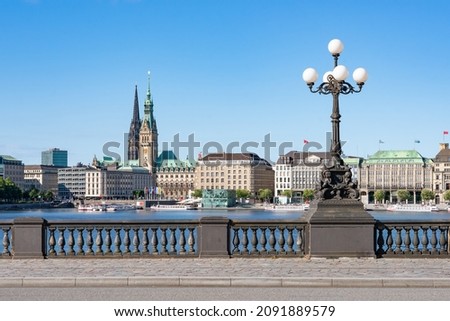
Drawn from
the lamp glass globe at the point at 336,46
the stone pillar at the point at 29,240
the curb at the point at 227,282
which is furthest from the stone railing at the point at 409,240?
the stone pillar at the point at 29,240

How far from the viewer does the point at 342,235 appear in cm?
2088

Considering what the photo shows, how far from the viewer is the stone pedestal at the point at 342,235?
68.4 feet

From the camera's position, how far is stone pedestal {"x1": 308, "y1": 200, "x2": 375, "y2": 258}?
20.9 m

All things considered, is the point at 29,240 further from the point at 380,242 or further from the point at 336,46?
the point at 336,46

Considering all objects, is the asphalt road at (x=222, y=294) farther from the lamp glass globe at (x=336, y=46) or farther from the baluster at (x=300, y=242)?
the lamp glass globe at (x=336, y=46)

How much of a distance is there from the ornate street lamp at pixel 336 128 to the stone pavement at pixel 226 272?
179cm

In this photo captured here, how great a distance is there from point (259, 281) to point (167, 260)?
4664 millimetres

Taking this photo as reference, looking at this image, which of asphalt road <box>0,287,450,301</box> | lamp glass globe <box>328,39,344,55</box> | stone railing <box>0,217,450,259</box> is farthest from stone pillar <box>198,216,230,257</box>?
lamp glass globe <box>328,39,344,55</box>

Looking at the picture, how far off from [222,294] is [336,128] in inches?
318

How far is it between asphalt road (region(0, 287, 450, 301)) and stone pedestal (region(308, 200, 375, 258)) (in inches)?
186

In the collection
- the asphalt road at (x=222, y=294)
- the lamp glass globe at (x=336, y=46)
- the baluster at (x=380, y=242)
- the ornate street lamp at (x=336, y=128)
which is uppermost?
the lamp glass globe at (x=336, y=46)

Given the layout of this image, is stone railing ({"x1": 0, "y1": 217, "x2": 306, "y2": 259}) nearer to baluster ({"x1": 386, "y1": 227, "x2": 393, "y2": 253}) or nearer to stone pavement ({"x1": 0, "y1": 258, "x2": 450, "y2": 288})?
stone pavement ({"x1": 0, "y1": 258, "x2": 450, "y2": 288})

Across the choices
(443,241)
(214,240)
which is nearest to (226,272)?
(214,240)

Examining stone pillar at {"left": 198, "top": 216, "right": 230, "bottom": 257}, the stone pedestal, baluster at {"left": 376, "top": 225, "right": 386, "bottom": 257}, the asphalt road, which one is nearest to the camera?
the asphalt road
